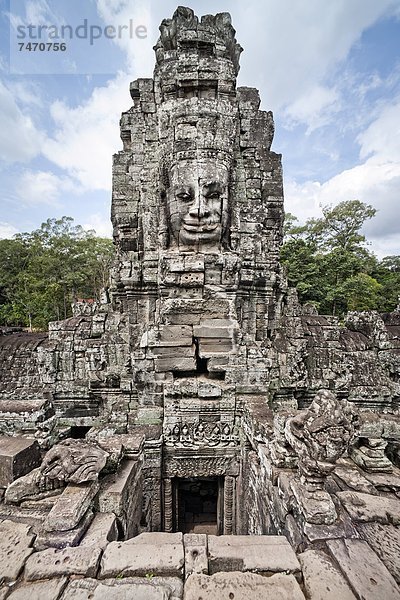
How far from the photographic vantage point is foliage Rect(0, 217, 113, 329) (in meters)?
19.7

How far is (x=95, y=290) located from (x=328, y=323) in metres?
21.2

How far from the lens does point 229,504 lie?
3.87 metres

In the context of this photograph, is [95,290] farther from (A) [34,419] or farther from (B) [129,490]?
(B) [129,490]

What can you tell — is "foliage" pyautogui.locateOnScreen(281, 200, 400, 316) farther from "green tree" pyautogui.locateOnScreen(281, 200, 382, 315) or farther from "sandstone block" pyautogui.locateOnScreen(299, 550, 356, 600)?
"sandstone block" pyautogui.locateOnScreen(299, 550, 356, 600)

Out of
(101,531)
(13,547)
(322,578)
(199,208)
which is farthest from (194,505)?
(199,208)

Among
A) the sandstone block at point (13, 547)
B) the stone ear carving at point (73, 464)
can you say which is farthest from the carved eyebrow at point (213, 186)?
the sandstone block at point (13, 547)

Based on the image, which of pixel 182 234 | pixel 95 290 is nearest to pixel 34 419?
pixel 182 234

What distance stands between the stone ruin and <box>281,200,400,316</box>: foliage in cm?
1115

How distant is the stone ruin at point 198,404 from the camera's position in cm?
185

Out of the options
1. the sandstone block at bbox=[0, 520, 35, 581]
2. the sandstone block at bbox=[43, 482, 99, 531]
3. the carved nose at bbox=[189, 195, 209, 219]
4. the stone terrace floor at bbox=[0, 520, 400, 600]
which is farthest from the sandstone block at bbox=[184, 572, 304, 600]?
the carved nose at bbox=[189, 195, 209, 219]

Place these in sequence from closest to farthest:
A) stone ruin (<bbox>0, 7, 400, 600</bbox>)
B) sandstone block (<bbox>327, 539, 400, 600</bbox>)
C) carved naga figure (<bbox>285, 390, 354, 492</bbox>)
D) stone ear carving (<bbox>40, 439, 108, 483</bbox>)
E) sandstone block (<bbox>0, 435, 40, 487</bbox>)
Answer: sandstone block (<bbox>327, 539, 400, 600</bbox>) → stone ruin (<bbox>0, 7, 400, 600</bbox>) → carved naga figure (<bbox>285, 390, 354, 492</bbox>) → stone ear carving (<bbox>40, 439, 108, 483</bbox>) → sandstone block (<bbox>0, 435, 40, 487</bbox>)

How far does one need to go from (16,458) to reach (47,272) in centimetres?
2087

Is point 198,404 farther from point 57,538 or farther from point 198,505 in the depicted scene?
point 198,505

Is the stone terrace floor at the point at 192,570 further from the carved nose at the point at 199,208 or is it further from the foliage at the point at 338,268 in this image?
the foliage at the point at 338,268
